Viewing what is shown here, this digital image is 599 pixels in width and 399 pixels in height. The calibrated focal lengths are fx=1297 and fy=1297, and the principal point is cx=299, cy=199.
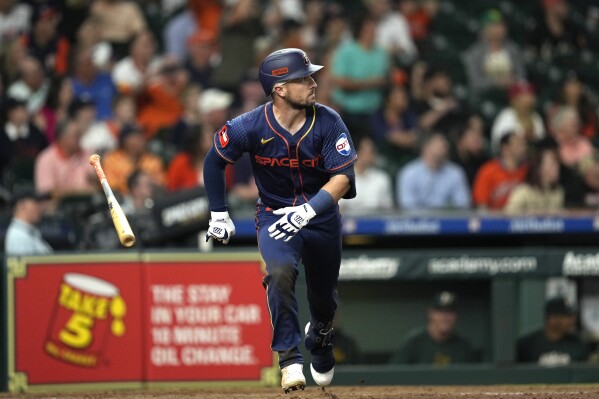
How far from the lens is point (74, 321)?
36.1 feet

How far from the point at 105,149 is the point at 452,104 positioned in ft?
13.5

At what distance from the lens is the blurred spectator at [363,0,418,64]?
16000 millimetres

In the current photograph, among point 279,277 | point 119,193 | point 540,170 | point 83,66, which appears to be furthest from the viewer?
point 83,66

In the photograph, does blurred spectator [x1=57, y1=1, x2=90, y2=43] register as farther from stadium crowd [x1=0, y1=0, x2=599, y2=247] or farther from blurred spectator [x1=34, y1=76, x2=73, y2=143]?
blurred spectator [x1=34, y1=76, x2=73, y2=143]

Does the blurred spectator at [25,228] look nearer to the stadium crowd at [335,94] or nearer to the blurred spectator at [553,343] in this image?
the stadium crowd at [335,94]

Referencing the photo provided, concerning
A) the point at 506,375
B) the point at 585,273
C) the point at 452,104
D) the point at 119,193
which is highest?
the point at 452,104

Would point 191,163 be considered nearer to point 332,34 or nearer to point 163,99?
point 163,99

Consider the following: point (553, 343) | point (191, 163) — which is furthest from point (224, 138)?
point (191, 163)

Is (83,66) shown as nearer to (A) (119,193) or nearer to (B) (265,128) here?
(A) (119,193)

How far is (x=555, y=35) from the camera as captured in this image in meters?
17.3

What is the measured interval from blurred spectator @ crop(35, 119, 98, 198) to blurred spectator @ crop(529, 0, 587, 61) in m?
6.85

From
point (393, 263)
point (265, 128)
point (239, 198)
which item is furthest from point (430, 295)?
point (265, 128)

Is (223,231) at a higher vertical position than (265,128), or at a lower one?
lower

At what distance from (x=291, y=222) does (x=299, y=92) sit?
843mm
